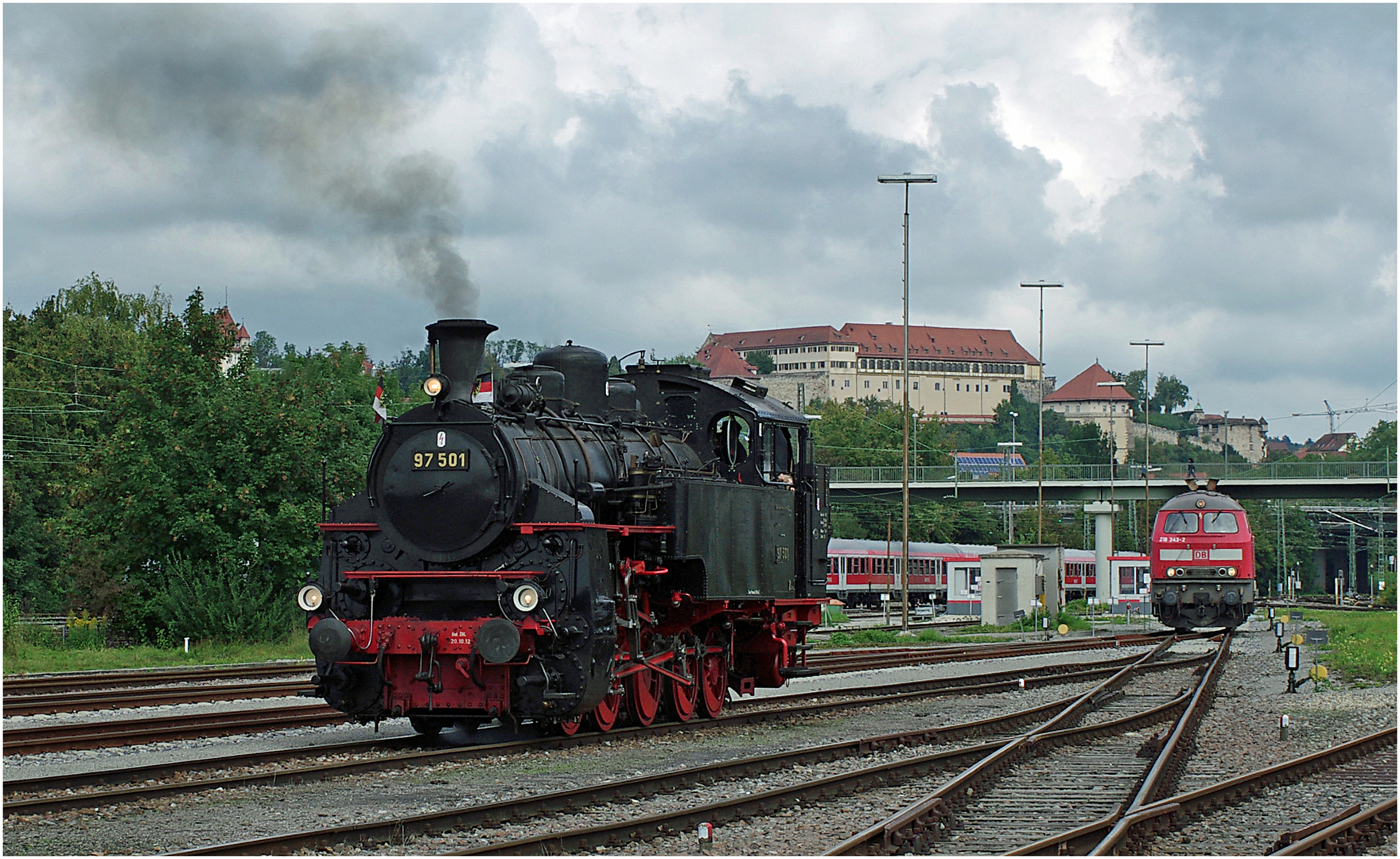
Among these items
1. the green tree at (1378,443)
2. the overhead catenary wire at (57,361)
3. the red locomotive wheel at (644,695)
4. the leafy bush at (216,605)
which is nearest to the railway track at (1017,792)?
the red locomotive wheel at (644,695)

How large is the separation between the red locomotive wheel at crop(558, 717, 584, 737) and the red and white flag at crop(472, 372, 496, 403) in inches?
116

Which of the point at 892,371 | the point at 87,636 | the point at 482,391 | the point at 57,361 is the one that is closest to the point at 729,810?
the point at 482,391

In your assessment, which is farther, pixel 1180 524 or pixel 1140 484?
pixel 1140 484

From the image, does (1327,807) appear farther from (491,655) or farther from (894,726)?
(491,655)

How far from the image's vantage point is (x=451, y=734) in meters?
13.6

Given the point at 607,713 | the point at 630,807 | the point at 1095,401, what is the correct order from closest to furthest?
the point at 630,807 → the point at 607,713 → the point at 1095,401

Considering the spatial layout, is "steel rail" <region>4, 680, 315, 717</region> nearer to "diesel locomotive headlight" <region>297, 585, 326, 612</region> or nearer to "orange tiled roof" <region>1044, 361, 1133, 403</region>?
"diesel locomotive headlight" <region>297, 585, 326, 612</region>

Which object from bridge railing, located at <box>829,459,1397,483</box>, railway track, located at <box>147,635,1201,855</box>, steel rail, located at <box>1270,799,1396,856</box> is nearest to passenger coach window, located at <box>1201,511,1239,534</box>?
railway track, located at <box>147,635,1201,855</box>

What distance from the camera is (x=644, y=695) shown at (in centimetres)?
1410

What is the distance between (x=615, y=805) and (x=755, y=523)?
5.88 metres

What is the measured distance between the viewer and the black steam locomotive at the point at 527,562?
1189cm

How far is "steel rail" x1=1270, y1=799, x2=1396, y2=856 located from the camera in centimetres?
784

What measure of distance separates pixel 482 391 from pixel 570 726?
3141mm

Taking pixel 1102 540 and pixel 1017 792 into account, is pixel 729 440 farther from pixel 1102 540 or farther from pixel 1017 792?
pixel 1102 540
